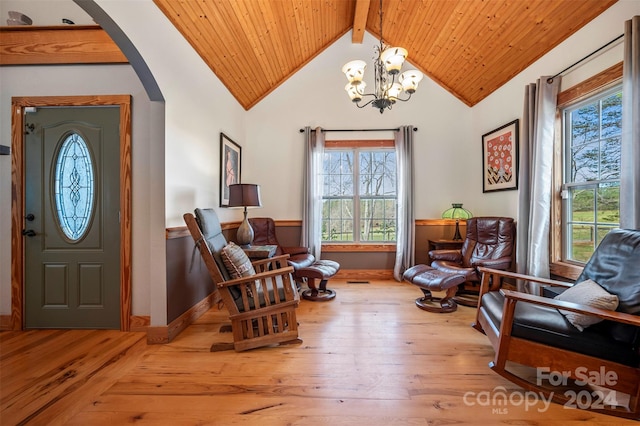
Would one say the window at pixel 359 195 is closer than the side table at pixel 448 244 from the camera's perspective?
No

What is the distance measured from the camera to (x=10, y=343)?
2021 mm

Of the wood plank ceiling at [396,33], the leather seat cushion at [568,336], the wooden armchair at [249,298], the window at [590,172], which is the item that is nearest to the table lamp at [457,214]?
the window at [590,172]

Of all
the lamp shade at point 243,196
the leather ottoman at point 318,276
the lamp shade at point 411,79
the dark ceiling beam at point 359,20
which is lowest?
the leather ottoman at point 318,276

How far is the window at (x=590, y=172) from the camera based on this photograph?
2.16m

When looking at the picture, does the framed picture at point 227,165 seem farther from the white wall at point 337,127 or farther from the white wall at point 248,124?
the white wall at point 337,127

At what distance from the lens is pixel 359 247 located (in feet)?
13.2

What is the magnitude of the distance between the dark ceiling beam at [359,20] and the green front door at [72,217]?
2944 millimetres

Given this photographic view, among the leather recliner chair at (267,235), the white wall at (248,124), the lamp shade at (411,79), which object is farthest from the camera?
the leather recliner chair at (267,235)

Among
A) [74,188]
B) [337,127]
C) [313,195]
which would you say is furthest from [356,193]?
[74,188]

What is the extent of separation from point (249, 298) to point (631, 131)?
120 inches

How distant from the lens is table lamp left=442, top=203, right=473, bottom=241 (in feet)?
11.8

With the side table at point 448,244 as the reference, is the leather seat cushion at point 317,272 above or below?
below

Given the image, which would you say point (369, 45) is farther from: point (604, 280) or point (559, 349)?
point (559, 349)

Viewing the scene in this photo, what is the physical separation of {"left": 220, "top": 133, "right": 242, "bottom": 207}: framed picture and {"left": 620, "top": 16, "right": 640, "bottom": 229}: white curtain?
141 inches
